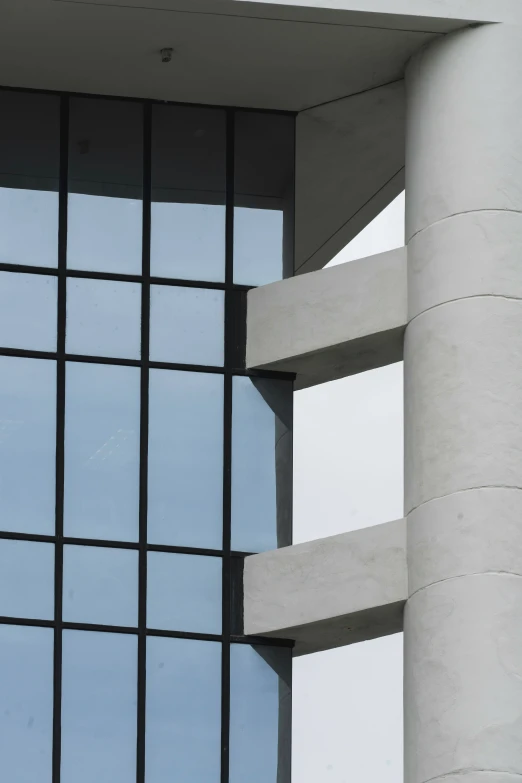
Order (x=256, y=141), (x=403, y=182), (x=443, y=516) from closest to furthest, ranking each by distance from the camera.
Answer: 1. (x=443, y=516)
2. (x=256, y=141)
3. (x=403, y=182)

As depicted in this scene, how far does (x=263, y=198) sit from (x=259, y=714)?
20.4ft

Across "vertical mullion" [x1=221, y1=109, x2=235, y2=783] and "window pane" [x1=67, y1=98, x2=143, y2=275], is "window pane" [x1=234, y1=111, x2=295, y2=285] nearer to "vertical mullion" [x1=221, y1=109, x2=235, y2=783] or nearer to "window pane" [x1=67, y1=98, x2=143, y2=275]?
"vertical mullion" [x1=221, y1=109, x2=235, y2=783]

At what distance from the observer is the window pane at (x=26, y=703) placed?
70.9 feet

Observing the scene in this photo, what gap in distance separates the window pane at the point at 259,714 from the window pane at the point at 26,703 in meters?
2.03

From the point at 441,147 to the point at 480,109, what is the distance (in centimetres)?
58

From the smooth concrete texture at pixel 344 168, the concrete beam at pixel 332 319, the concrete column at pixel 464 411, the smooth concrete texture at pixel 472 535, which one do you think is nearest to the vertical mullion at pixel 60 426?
the concrete beam at pixel 332 319

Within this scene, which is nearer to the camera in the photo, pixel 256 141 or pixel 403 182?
pixel 256 141

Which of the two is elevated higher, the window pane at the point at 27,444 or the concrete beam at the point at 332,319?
the concrete beam at the point at 332,319

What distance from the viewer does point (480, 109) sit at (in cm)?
2208

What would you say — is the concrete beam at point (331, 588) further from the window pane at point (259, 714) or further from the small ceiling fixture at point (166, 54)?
the small ceiling fixture at point (166, 54)

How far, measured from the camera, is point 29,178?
78.5 ft

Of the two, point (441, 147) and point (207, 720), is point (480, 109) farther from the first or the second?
point (207, 720)

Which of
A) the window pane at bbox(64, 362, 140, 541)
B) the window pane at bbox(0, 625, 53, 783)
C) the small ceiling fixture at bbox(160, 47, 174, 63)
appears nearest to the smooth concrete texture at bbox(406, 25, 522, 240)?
the small ceiling fixture at bbox(160, 47, 174, 63)

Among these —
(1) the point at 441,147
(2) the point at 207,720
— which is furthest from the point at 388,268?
(2) the point at 207,720
